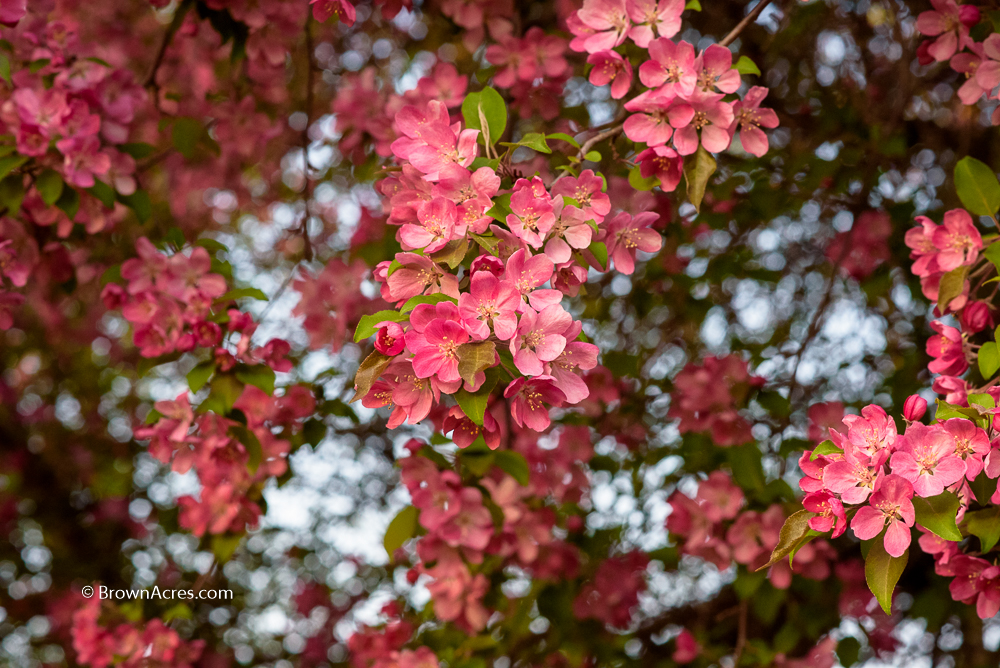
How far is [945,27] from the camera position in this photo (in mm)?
1815

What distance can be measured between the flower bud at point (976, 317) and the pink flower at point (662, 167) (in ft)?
2.20

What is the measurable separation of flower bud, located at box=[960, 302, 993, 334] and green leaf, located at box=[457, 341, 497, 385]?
1.06 meters

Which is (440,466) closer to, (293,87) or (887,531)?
(887,531)

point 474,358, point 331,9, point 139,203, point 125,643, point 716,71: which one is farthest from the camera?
point 125,643

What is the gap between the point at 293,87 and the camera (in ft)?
12.2

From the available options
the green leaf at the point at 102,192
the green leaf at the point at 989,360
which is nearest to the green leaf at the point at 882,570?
the green leaf at the point at 989,360

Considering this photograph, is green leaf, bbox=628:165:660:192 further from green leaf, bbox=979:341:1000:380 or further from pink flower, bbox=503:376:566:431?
green leaf, bbox=979:341:1000:380

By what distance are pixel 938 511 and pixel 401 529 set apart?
1.29 metres

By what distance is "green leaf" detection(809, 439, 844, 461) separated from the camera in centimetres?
123

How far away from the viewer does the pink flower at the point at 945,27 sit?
1.77m

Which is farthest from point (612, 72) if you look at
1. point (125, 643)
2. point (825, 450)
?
point (125, 643)

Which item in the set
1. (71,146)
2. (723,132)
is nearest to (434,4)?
(71,146)

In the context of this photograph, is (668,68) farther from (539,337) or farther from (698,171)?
(539,337)

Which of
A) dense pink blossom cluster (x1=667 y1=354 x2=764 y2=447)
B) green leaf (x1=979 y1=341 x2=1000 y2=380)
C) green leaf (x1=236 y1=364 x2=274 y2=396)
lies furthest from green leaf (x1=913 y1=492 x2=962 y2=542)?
green leaf (x1=236 y1=364 x2=274 y2=396)
